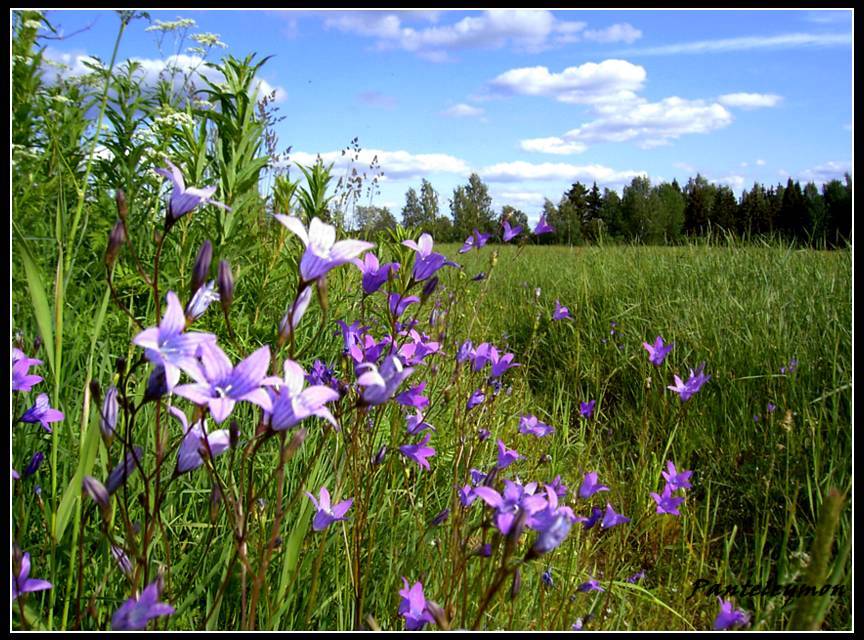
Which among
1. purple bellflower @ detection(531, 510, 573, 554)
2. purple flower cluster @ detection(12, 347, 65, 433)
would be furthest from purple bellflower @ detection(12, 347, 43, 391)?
purple bellflower @ detection(531, 510, 573, 554)

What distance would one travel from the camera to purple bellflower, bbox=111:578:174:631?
0.90 meters

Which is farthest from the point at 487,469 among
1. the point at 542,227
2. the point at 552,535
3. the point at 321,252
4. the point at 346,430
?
the point at 321,252

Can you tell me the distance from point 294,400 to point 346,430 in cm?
99

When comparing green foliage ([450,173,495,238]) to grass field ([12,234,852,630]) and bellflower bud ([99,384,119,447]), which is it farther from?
bellflower bud ([99,384,119,447])

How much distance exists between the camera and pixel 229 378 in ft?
3.05

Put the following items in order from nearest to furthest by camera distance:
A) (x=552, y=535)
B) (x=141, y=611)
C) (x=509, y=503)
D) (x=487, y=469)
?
(x=141, y=611) < (x=552, y=535) < (x=509, y=503) < (x=487, y=469)

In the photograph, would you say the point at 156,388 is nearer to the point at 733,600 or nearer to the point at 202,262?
the point at 202,262

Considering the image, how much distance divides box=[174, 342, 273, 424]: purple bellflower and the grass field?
6.9 inches

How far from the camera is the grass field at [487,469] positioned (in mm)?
1461

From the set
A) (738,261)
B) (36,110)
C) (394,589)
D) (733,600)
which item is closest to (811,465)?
(733,600)

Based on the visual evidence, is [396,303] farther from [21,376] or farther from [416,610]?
[21,376]

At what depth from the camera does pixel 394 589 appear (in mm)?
1805

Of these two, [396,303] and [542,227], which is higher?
[542,227]

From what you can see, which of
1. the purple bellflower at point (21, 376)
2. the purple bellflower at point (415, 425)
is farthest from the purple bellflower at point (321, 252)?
the purple bellflower at point (415, 425)
